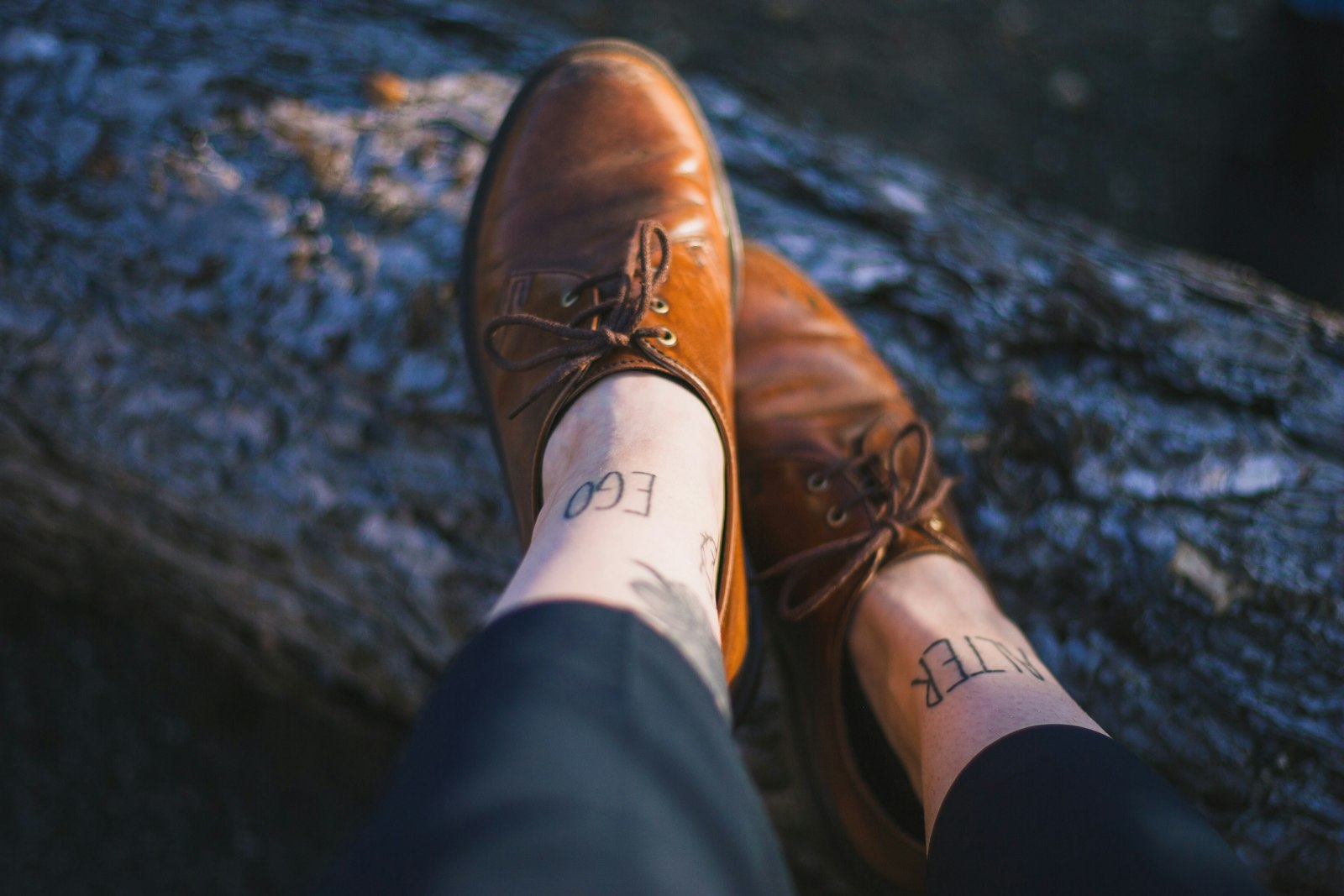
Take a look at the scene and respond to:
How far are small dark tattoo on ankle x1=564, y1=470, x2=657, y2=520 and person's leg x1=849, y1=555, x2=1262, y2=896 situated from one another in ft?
1.51

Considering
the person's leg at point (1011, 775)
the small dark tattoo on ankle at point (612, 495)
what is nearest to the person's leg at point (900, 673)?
the person's leg at point (1011, 775)

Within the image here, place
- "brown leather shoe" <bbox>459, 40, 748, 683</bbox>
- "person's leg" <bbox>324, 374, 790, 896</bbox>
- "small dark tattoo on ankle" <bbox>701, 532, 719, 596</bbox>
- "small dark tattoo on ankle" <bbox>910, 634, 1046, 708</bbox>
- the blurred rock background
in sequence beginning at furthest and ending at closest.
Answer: the blurred rock background, "brown leather shoe" <bbox>459, 40, 748, 683</bbox>, "small dark tattoo on ankle" <bbox>910, 634, 1046, 708</bbox>, "small dark tattoo on ankle" <bbox>701, 532, 719, 596</bbox>, "person's leg" <bbox>324, 374, 790, 896</bbox>

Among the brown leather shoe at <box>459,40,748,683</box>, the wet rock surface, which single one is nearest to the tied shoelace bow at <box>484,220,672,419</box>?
the brown leather shoe at <box>459,40,748,683</box>

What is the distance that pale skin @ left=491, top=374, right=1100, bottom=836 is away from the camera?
801 millimetres

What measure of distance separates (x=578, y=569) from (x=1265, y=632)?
1105 millimetres

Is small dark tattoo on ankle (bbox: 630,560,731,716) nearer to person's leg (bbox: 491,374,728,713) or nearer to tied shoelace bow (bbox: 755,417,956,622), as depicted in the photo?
person's leg (bbox: 491,374,728,713)

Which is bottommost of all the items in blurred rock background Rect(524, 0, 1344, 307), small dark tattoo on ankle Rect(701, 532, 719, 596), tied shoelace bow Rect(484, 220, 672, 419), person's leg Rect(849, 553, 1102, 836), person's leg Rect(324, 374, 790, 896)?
person's leg Rect(849, 553, 1102, 836)

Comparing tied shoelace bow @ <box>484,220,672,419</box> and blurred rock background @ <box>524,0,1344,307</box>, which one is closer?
tied shoelace bow @ <box>484,220,672,419</box>

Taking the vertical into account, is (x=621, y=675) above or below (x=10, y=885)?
above

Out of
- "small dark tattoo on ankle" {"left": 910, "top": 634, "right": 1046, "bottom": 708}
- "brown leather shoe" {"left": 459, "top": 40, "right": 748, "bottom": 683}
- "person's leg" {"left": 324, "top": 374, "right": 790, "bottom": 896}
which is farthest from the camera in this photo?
"brown leather shoe" {"left": 459, "top": 40, "right": 748, "bottom": 683}

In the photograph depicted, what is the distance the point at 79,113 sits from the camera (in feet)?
4.55

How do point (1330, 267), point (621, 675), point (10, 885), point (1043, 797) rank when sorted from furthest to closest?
1. point (1330, 267)
2. point (10, 885)
3. point (1043, 797)
4. point (621, 675)

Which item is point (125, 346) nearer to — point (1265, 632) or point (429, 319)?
point (429, 319)

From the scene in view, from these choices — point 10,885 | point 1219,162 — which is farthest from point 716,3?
point 10,885
